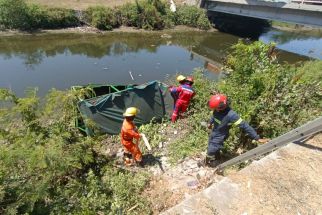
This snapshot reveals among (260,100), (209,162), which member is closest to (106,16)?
(260,100)

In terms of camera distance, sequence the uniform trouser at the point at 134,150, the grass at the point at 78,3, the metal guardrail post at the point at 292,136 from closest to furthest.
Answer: the metal guardrail post at the point at 292,136, the uniform trouser at the point at 134,150, the grass at the point at 78,3

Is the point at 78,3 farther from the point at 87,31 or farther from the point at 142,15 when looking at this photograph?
the point at 142,15

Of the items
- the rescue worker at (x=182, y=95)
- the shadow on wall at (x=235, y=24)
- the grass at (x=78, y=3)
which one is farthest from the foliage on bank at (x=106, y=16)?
the rescue worker at (x=182, y=95)

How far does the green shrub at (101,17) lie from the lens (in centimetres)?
2534

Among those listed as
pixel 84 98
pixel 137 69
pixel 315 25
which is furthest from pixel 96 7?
pixel 84 98

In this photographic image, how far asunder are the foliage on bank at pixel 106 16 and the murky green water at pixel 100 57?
1.47 meters

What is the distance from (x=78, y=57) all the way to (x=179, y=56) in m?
6.54

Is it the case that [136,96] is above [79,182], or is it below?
above

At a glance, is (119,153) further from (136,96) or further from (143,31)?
(143,31)

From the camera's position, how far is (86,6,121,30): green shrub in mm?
25344

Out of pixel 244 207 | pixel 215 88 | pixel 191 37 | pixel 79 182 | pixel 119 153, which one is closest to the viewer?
pixel 244 207

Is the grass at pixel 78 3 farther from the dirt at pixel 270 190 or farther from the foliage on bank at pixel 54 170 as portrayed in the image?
the dirt at pixel 270 190

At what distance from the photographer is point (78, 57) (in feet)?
64.1

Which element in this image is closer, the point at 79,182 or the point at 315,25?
the point at 79,182
